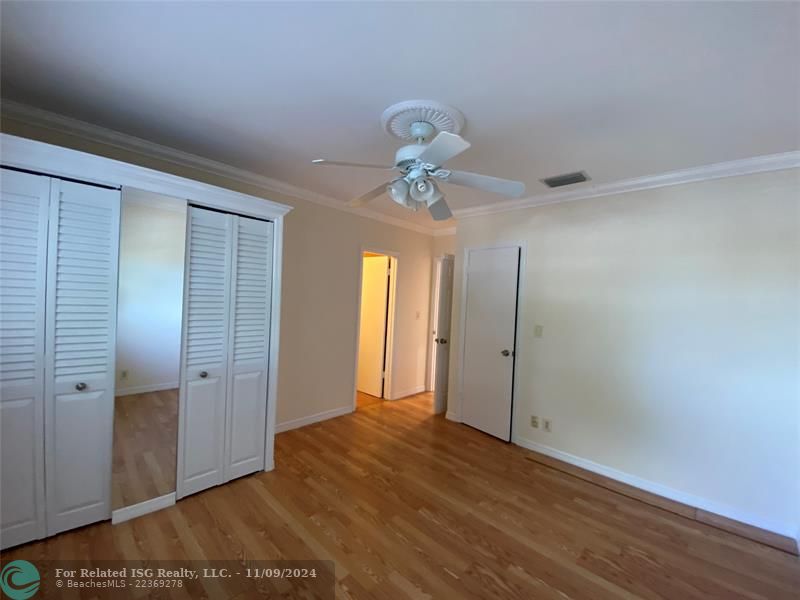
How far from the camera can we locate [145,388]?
2.14m

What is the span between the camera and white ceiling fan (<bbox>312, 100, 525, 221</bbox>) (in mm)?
1563

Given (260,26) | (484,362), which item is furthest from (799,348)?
(260,26)

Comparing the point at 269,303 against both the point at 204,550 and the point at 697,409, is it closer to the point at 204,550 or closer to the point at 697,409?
the point at 204,550

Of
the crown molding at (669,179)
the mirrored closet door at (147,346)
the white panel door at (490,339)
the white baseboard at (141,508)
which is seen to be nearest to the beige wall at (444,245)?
the white panel door at (490,339)

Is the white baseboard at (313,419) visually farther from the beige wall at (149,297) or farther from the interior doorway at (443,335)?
the beige wall at (149,297)

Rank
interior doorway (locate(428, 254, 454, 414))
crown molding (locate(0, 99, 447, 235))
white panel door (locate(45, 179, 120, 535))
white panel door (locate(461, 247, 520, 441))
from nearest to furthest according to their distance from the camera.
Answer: white panel door (locate(45, 179, 120, 535)) < crown molding (locate(0, 99, 447, 235)) < white panel door (locate(461, 247, 520, 441)) < interior doorway (locate(428, 254, 454, 414))

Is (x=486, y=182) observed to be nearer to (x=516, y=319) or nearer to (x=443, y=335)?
(x=516, y=319)

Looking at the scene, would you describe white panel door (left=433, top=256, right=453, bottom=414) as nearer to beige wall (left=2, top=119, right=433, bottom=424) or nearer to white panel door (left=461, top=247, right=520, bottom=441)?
white panel door (left=461, top=247, right=520, bottom=441)

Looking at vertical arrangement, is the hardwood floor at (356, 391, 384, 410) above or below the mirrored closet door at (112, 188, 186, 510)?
below

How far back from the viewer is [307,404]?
3643 millimetres

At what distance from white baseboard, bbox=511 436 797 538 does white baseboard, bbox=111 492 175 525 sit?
2.99m

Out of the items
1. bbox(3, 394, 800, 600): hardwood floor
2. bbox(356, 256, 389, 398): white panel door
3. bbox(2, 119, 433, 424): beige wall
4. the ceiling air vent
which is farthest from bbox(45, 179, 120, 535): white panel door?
the ceiling air vent

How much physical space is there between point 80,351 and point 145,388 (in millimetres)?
403

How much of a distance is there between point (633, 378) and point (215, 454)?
3.30m
